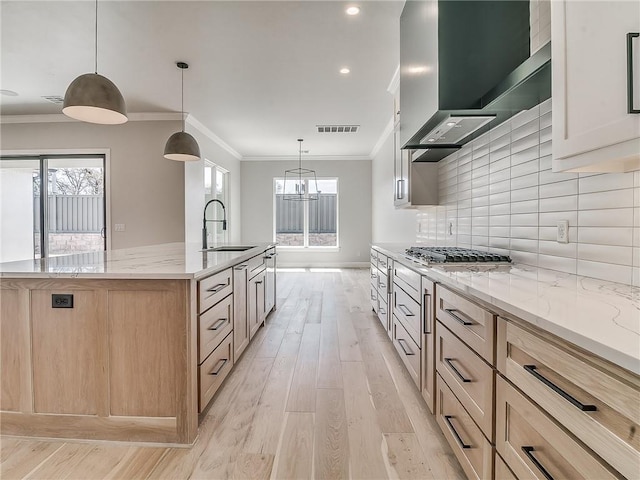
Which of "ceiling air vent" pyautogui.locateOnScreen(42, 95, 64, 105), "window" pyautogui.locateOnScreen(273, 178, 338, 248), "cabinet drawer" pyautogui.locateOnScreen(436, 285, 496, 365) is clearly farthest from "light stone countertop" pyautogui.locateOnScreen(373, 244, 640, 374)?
"window" pyautogui.locateOnScreen(273, 178, 338, 248)

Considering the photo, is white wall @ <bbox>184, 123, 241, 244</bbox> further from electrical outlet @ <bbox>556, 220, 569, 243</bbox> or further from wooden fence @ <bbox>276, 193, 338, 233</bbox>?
electrical outlet @ <bbox>556, 220, 569, 243</bbox>

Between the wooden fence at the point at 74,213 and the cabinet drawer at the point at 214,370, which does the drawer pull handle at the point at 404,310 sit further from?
the wooden fence at the point at 74,213

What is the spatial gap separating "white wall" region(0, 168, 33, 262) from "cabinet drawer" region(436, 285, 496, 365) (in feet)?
22.5

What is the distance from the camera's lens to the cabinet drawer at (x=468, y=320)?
3.93ft

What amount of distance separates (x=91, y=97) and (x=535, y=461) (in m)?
2.85

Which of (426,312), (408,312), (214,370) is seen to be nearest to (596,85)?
(426,312)

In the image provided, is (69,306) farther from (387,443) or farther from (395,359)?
(395,359)

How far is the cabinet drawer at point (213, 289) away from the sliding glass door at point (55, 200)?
4.50 metres

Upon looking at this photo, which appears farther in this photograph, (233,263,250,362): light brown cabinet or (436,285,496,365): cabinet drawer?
(233,263,250,362): light brown cabinet

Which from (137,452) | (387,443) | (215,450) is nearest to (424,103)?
(387,443)

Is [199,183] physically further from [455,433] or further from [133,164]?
[455,433]

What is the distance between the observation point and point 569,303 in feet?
3.34

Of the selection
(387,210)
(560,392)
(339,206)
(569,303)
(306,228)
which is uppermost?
(339,206)

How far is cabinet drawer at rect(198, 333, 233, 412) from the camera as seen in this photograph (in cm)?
188
